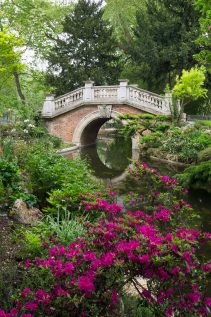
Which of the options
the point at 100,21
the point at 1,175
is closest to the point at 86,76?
the point at 100,21

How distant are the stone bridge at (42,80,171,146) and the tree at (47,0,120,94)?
3.35 m

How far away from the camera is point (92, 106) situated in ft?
72.3

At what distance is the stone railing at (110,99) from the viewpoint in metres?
20.5

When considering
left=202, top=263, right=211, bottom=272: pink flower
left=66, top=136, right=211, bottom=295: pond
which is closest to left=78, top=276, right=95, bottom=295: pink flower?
left=202, top=263, right=211, bottom=272: pink flower

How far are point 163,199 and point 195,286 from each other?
2.29 metres

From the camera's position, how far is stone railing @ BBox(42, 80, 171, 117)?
67.3 ft

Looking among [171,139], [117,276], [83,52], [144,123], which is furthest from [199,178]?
[83,52]

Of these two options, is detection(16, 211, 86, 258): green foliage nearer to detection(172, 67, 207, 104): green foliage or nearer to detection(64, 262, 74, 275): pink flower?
detection(64, 262, 74, 275): pink flower

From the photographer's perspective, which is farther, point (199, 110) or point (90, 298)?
point (199, 110)

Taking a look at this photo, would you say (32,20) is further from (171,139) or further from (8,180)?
(8,180)

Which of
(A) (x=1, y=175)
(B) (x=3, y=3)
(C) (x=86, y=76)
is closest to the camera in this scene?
(A) (x=1, y=175)

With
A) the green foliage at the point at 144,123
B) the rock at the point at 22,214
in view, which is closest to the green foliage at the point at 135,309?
the rock at the point at 22,214

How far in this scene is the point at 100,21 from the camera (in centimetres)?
2573

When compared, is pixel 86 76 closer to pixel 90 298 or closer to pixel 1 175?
pixel 1 175
